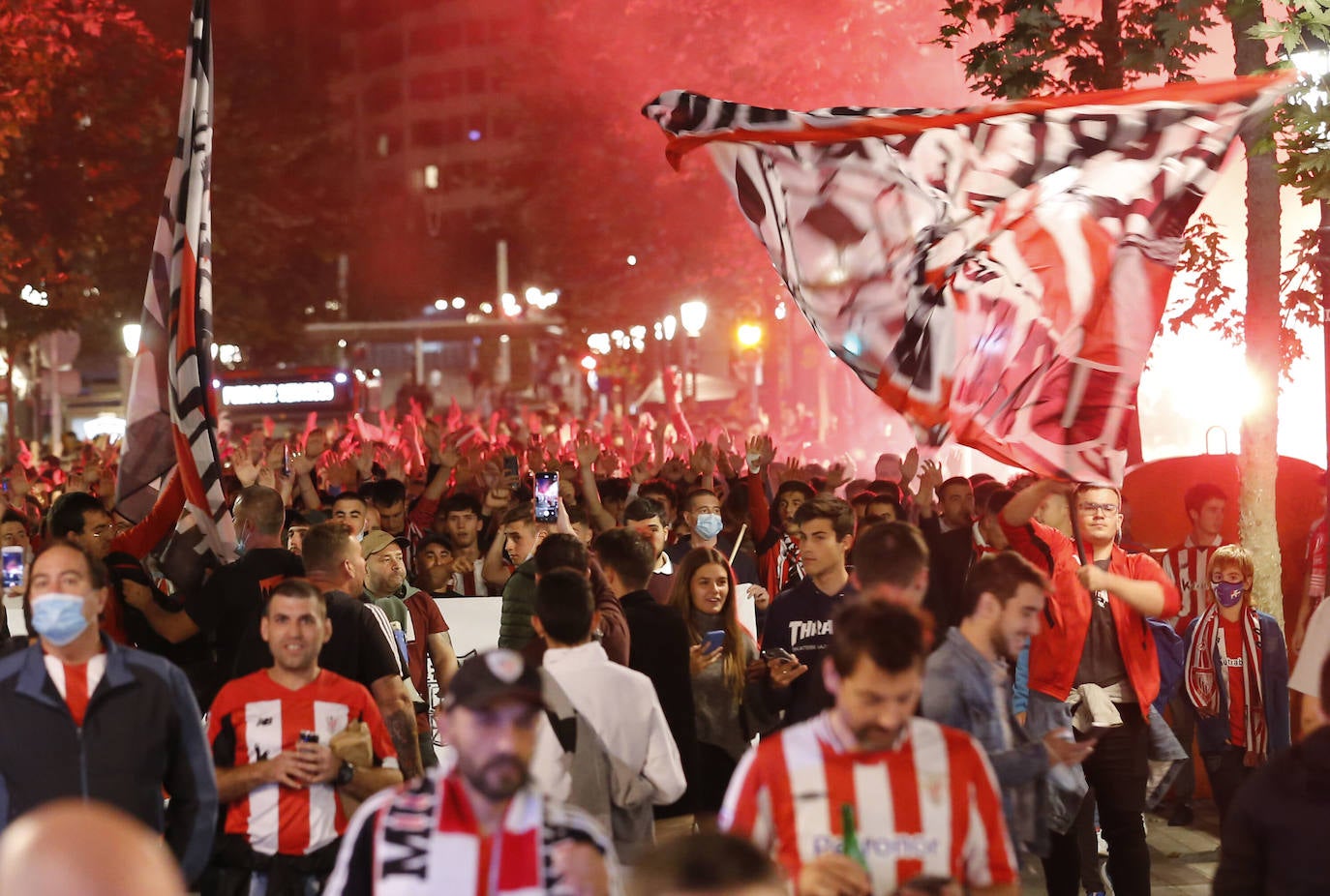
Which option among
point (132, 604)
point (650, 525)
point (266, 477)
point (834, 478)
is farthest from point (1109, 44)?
point (132, 604)

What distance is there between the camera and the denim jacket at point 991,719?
480 centimetres

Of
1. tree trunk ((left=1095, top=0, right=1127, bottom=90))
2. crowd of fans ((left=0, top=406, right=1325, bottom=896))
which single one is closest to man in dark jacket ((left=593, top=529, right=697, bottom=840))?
crowd of fans ((left=0, top=406, right=1325, bottom=896))

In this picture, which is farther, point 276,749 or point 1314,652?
point 1314,652

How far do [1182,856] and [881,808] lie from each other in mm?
5717

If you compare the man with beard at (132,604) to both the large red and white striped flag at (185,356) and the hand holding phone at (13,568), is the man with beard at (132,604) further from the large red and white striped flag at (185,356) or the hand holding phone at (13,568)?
the hand holding phone at (13,568)

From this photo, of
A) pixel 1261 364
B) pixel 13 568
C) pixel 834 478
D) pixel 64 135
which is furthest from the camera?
pixel 64 135

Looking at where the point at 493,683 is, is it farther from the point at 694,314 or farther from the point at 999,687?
the point at 694,314

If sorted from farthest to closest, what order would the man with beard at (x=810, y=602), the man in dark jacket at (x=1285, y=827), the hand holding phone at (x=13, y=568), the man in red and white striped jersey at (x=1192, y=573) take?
the man in red and white striped jersey at (x=1192, y=573)
the man with beard at (x=810, y=602)
the hand holding phone at (x=13, y=568)
the man in dark jacket at (x=1285, y=827)

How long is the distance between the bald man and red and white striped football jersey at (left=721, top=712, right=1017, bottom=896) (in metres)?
1.79

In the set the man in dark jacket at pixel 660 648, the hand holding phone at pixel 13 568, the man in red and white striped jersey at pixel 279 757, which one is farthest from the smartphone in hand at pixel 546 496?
the man in red and white striped jersey at pixel 279 757

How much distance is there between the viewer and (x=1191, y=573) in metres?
10.2

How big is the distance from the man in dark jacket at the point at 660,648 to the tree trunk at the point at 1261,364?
527cm

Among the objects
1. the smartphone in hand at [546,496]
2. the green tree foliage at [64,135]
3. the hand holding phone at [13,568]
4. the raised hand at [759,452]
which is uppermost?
the green tree foliage at [64,135]

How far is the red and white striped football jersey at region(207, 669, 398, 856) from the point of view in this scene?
17.7 ft
